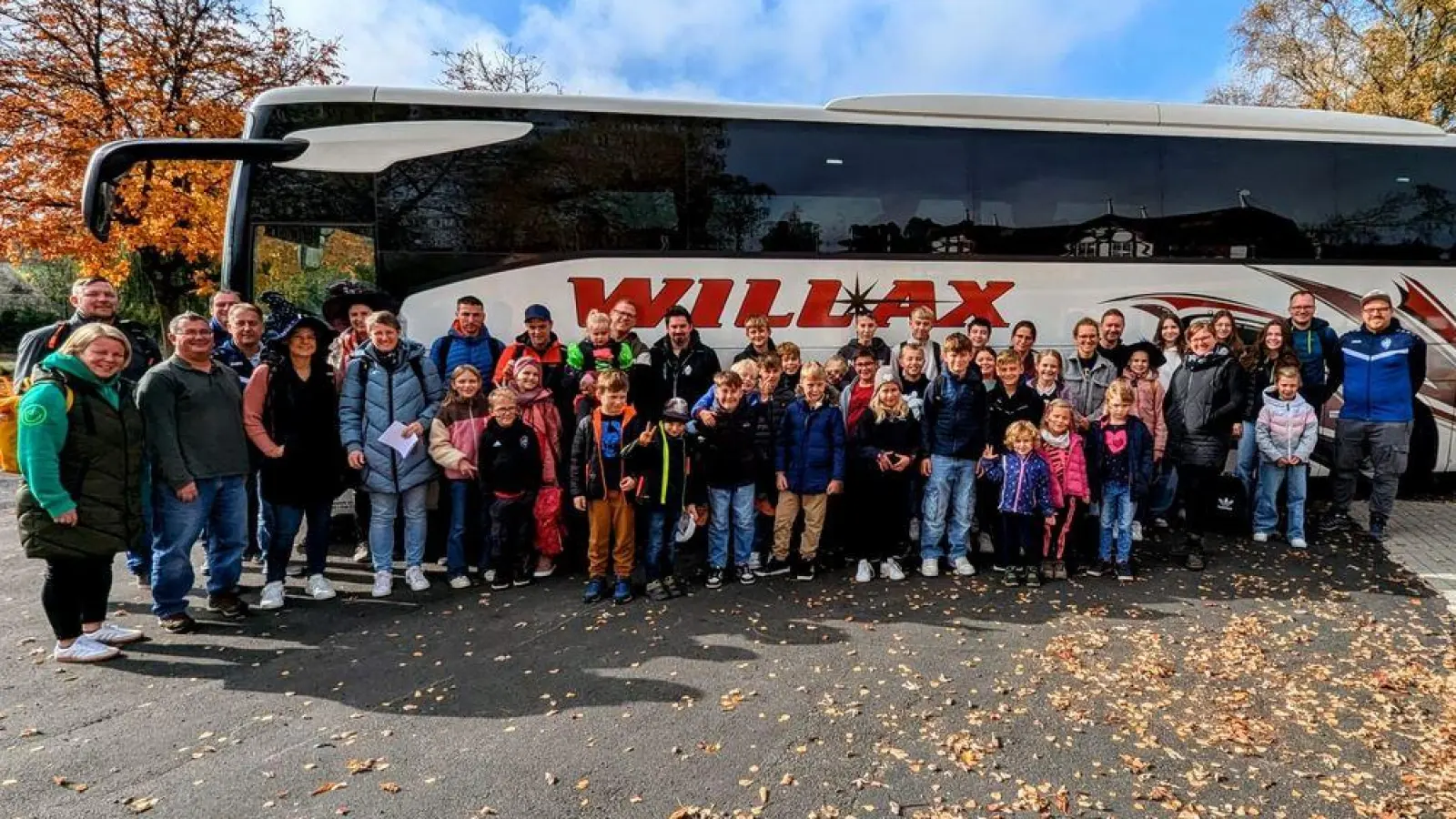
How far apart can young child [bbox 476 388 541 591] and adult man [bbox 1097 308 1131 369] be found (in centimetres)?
534

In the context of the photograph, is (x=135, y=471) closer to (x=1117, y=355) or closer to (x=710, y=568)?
(x=710, y=568)

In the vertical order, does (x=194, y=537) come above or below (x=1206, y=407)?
below

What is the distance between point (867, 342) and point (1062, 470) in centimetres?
204

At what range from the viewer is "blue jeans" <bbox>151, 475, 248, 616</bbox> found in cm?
502

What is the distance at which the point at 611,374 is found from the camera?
564 cm

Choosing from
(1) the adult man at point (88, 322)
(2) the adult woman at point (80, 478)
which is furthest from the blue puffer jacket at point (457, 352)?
(2) the adult woman at point (80, 478)

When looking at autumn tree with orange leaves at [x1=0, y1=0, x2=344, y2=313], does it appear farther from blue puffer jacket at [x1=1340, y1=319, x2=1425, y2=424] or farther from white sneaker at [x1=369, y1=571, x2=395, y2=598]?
blue puffer jacket at [x1=1340, y1=319, x2=1425, y2=424]

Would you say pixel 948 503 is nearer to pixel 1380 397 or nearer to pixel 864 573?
pixel 864 573

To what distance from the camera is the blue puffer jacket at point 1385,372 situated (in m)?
6.76

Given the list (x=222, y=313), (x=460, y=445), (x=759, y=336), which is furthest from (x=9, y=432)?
(x=759, y=336)

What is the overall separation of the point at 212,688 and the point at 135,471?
1.52m

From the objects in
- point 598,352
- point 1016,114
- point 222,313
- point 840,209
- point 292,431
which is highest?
point 1016,114

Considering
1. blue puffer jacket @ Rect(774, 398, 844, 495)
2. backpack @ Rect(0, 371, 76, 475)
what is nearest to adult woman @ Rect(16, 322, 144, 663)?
backpack @ Rect(0, 371, 76, 475)

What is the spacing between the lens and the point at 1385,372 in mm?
6816
